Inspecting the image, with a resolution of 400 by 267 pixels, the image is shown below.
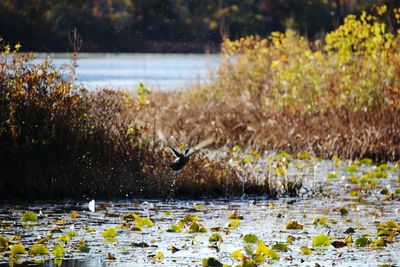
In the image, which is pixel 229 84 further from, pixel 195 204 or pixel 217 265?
pixel 217 265

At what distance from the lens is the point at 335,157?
15969 mm

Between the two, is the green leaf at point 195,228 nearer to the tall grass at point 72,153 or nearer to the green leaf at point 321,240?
the green leaf at point 321,240

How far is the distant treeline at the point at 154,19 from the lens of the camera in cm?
5078

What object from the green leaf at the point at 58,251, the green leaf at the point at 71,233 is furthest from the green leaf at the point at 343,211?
the green leaf at the point at 58,251

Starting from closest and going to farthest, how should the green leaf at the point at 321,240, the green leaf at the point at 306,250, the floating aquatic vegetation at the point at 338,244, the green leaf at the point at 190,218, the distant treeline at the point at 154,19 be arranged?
the green leaf at the point at 306,250, the green leaf at the point at 321,240, the floating aquatic vegetation at the point at 338,244, the green leaf at the point at 190,218, the distant treeline at the point at 154,19

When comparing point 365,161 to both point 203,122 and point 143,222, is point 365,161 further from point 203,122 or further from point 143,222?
point 143,222

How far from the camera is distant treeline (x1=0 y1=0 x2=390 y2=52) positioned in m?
50.8

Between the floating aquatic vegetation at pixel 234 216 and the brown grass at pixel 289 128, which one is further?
the brown grass at pixel 289 128

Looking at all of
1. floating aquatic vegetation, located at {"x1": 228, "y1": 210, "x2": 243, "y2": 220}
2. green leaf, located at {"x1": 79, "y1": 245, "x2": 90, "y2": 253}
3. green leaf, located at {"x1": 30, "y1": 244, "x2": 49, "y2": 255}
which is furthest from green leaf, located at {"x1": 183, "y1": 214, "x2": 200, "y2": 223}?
green leaf, located at {"x1": 30, "y1": 244, "x2": 49, "y2": 255}

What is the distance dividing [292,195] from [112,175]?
2179 millimetres

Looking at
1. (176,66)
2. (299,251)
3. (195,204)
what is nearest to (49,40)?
(176,66)

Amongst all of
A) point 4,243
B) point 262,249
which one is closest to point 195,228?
point 262,249

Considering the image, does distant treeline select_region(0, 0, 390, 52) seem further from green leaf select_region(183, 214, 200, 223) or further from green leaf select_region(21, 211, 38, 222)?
green leaf select_region(183, 214, 200, 223)

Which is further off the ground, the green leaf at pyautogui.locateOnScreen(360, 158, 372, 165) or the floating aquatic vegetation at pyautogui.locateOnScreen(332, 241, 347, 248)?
the green leaf at pyautogui.locateOnScreen(360, 158, 372, 165)
